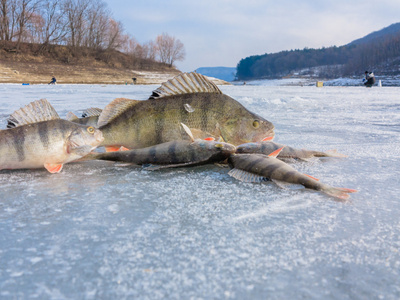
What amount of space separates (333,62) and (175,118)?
170 metres

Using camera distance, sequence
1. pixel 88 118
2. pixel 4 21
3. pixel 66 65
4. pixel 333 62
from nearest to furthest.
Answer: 1. pixel 88 118
2. pixel 66 65
3. pixel 4 21
4. pixel 333 62

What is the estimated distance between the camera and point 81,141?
95.1 inches

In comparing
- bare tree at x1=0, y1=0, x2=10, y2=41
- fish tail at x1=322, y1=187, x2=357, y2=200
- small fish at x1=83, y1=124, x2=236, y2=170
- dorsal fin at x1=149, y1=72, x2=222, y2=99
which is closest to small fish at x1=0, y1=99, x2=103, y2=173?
small fish at x1=83, y1=124, x2=236, y2=170

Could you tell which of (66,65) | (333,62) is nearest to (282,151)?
(66,65)

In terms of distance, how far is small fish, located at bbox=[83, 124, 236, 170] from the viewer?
241cm

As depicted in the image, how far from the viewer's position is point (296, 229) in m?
1.52

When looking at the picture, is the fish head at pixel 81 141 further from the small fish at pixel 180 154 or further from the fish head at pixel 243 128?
the fish head at pixel 243 128

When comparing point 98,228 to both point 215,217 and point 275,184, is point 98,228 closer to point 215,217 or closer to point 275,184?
point 215,217

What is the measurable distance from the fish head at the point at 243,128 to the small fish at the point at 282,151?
20cm

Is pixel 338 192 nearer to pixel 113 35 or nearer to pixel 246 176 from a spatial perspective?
pixel 246 176

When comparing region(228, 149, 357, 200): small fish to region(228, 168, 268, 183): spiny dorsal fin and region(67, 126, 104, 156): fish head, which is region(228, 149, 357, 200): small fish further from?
region(67, 126, 104, 156): fish head

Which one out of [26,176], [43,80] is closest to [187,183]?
[26,176]

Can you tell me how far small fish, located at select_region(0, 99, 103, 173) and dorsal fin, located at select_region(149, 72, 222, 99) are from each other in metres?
0.73

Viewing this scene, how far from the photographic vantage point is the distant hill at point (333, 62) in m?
116
